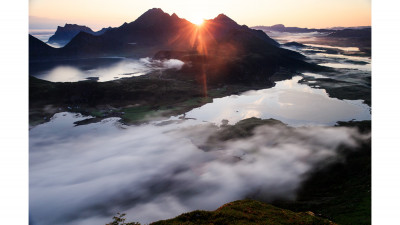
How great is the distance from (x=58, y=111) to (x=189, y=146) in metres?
114

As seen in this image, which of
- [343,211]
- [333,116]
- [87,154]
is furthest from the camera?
[333,116]

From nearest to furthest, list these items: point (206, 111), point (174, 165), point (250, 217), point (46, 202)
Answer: point (250, 217), point (46, 202), point (174, 165), point (206, 111)

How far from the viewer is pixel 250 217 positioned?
3219 centimetres

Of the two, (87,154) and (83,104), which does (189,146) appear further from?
(83,104)

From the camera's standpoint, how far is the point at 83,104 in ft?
618

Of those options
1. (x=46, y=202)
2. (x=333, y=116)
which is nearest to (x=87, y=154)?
(x=46, y=202)

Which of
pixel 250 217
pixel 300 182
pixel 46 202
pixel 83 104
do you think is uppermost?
pixel 83 104

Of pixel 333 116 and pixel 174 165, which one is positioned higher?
pixel 333 116

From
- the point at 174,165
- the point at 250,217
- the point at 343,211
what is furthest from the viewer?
the point at 174,165

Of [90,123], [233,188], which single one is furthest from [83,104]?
[233,188]

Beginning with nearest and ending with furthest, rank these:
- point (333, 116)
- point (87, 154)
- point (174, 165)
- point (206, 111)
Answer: point (174, 165), point (87, 154), point (333, 116), point (206, 111)

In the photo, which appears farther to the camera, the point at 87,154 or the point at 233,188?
the point at 87,154

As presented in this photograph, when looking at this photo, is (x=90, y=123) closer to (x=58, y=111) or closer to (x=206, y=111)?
(x=58, y=111)

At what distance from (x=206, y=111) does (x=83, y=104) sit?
99.9 metres
